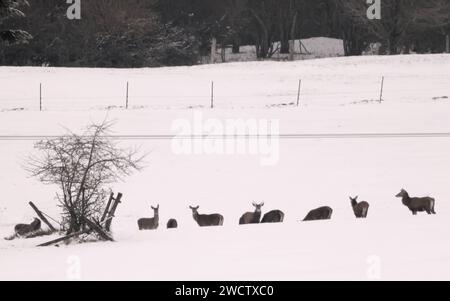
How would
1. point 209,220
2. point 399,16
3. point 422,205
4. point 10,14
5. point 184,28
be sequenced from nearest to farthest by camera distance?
point 422,205
point 209,220
point 10,14
point 399,16
point 184,28

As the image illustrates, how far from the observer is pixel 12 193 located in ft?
88.5

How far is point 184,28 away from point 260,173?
40.2 m

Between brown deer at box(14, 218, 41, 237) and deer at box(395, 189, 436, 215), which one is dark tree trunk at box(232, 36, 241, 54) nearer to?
deer at box(395, 189, 436, 215)

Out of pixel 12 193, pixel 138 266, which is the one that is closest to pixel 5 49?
pixel 12 193

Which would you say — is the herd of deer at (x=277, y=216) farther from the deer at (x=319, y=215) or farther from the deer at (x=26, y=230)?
the deer at (x=26, y=230)

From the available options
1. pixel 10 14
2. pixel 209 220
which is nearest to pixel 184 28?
pixel 10 14

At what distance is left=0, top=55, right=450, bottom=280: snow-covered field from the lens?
14500mm

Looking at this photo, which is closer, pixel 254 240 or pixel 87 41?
pixel 254 240

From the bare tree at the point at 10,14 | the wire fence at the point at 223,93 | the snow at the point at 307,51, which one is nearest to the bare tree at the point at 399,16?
the snow at the point at 307,51

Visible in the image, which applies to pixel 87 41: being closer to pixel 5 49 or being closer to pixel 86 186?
pixel 5 49

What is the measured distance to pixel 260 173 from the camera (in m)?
29.5

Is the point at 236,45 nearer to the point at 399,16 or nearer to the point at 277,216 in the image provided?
the point at 399,16
